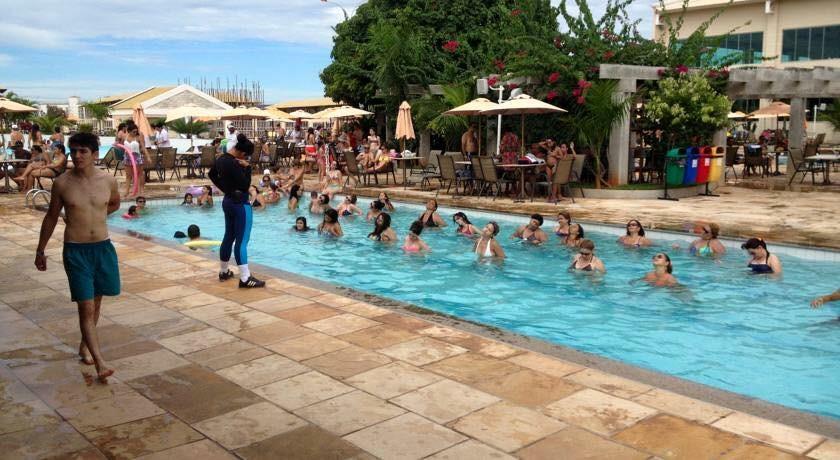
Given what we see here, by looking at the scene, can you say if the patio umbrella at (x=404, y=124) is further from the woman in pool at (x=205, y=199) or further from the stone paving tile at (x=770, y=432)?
the stone paving tile at (x=770, y=432)

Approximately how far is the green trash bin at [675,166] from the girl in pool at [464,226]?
5.52 m

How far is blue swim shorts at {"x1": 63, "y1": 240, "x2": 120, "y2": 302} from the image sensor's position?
437 centimetres

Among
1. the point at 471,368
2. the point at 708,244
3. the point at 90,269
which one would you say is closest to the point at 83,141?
the point at 90,269

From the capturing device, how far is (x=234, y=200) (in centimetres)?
709

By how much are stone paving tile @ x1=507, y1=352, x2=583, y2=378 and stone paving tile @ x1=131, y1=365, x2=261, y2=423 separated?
1.76m

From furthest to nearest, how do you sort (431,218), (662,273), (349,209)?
(349,209) → (431,218) → (662,273)

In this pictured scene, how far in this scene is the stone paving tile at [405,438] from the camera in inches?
135

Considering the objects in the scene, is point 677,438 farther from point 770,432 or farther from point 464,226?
point 464,226

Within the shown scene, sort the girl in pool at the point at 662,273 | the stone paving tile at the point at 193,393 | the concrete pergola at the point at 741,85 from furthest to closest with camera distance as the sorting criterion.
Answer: the concrete pergola at the point at 741,85, the girl in pool at the point at 662,273, the stone paving tile at the point at 193,393

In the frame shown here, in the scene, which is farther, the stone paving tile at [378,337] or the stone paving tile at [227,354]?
the stone paving tile at [378,337]

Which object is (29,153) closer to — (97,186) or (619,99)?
(619,99)

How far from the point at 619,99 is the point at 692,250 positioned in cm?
649

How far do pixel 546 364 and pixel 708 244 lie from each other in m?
5.79

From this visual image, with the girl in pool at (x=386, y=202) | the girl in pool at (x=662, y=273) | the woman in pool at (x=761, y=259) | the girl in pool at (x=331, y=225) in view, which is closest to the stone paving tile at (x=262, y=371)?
the girl in pool at (x=662, y=273)
